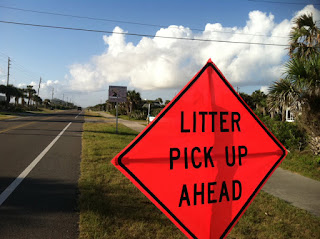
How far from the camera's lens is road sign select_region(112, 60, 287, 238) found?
1812 mm

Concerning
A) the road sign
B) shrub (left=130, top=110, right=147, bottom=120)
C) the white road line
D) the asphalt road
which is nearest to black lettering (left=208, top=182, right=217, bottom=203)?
the road sign

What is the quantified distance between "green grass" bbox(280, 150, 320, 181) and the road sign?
5.23 meters

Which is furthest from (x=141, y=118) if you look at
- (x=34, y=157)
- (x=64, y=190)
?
(x=64, y=190)

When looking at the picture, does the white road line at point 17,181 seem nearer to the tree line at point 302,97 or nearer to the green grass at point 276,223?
the green grass at point 276,223

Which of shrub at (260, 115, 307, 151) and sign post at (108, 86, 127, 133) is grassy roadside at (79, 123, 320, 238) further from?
sign post at (108, 86, 127, 133)

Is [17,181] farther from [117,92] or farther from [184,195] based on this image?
[117,92]

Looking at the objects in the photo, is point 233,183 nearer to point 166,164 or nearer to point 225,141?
point 225,141

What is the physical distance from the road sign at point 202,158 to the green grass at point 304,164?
5.23 m

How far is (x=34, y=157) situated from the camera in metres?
7.85

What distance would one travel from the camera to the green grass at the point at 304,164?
6543mm

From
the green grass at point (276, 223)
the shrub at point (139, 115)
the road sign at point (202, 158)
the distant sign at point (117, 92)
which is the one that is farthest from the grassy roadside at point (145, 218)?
the shrub at point (139, 115)

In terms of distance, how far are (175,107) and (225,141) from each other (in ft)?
1.58

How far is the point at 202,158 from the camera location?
1915mm

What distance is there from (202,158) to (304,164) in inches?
258
